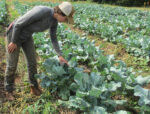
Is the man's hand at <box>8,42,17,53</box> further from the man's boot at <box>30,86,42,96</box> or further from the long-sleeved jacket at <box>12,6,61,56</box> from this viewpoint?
the man's boot at <box>30,86,42,96</box>

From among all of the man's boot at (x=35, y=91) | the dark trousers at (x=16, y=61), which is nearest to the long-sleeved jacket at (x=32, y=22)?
the dark trousers at (x=16, y=61)

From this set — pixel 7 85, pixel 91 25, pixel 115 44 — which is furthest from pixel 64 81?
pixel 91 25

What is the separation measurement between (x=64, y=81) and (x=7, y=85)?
99cm

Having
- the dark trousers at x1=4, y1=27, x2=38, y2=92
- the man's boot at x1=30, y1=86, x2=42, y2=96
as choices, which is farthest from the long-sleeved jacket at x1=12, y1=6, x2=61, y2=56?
the man's boot at x1=30, y1=86, x2=42, y2=96

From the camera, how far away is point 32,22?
2398mm

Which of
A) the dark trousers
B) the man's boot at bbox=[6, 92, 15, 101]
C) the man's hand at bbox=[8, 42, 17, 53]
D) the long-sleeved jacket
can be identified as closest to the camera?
the long-sleeved jacket

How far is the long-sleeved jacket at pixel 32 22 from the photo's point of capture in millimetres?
2293

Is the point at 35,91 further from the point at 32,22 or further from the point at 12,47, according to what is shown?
the point at 32,22

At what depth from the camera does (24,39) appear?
261 cm

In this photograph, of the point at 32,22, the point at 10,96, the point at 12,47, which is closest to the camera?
the point at 32,22

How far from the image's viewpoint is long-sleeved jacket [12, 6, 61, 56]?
90.3 inches

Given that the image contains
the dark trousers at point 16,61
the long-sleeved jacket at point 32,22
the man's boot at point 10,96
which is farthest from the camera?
the man's boot at point 10,96

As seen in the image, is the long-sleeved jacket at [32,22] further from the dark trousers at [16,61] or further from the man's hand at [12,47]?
the dark trousers at [16,61]

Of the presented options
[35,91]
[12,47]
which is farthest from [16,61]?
[35,91]
